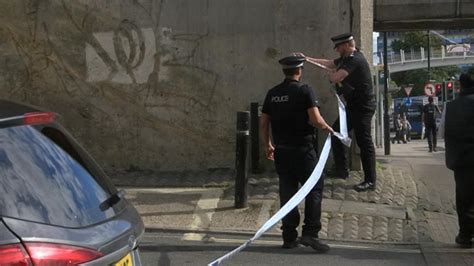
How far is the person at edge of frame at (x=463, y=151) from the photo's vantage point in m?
6.21

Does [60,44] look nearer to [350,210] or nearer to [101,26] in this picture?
[101,26]

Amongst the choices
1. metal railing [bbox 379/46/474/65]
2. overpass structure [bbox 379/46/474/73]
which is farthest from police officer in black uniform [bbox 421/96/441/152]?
metal railing [bbox 379/46/474/65]

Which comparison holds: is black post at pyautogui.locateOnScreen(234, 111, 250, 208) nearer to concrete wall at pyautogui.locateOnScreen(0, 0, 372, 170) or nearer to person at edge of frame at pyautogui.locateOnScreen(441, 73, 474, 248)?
concrete wall at pyautogui.locateOnScreen(0, 0, 372, 170)

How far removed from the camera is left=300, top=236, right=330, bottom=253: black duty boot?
601 centimetres

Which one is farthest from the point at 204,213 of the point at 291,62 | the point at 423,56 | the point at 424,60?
the point at 423,56

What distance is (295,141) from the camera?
6.00 metres

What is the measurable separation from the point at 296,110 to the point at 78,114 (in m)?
4.52

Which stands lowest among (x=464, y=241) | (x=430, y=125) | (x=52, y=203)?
(x=430, y=125)

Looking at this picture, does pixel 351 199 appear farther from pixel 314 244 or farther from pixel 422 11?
pixel 422 11

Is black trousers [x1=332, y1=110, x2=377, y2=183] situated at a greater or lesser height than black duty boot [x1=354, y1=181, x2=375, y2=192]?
greater

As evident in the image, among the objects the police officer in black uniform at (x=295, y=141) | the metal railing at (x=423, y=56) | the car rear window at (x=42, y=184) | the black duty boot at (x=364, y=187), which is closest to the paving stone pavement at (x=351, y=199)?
the black duty boot at (x=364, y=187)

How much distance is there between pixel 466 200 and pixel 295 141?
6.07 feet

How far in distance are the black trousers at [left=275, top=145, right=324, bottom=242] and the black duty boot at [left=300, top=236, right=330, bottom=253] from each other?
41 mm

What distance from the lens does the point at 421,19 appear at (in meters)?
12.7
